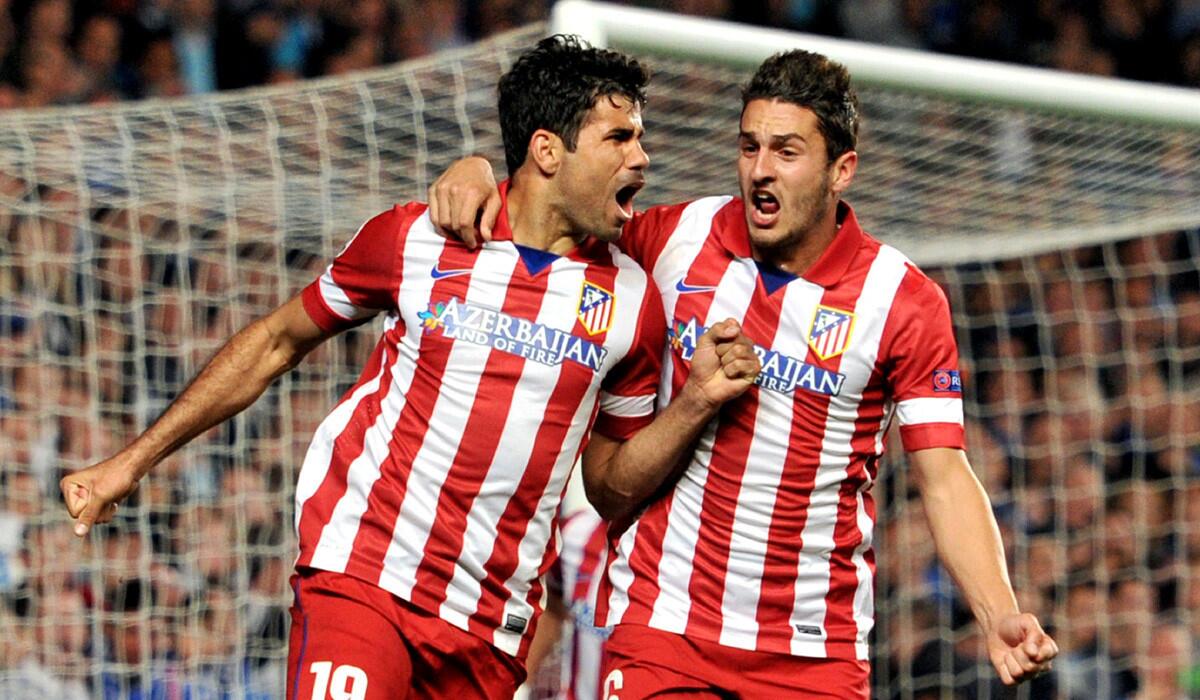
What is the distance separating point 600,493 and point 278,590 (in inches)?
109

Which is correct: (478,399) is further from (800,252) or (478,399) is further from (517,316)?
(800,252)

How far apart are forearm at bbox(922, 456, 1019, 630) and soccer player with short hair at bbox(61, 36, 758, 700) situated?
50 cm

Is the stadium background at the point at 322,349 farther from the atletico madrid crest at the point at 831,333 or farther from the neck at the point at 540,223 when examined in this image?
the atletico madrid crest at the point at 831,333

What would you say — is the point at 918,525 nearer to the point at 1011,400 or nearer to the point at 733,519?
the point at 1011,400

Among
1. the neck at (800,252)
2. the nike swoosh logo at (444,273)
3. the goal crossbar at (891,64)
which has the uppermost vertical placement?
the goal crossbar at (891,64)

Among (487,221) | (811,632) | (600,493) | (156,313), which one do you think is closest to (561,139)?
(487,221)

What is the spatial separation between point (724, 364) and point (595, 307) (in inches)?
12.2

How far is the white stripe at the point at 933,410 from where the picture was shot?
3414 mm

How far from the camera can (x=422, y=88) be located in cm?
526

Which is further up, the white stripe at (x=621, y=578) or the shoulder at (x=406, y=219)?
the shoulder at (x=406, y=219)

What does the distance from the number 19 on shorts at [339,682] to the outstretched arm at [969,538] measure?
1.16 meters

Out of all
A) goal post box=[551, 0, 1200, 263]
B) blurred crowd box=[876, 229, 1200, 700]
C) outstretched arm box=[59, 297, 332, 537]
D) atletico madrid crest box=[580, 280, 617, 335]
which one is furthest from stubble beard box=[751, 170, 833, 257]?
blurred crowd box=[876, 229, 1200, 700]

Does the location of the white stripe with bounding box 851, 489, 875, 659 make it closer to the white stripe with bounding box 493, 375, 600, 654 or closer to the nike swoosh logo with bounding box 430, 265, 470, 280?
the white stripe with bounding box 493, 375, 600, 654

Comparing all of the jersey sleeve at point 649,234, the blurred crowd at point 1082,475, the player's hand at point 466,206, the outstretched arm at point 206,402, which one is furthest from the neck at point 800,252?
the blurred crowd at point 1082,475
